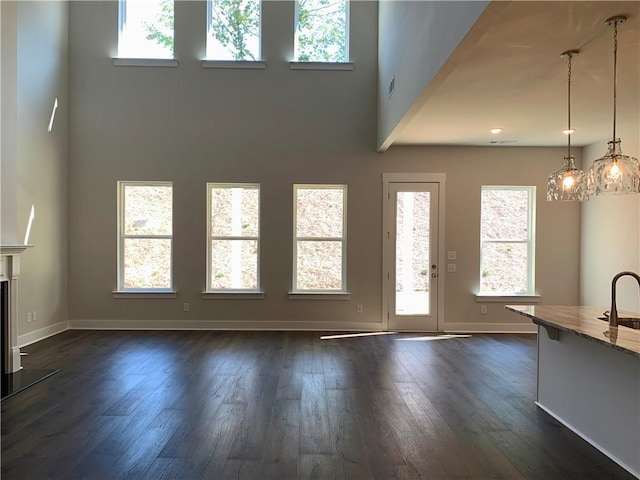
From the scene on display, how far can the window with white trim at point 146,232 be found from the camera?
6586 millimetres

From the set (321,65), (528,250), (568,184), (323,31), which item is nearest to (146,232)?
(321,65)

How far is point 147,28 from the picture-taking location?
6.63 m

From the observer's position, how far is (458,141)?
6223 millimetres

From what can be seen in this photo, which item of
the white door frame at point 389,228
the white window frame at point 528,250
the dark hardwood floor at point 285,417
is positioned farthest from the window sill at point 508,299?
the dark hardwood floor at point 285,417

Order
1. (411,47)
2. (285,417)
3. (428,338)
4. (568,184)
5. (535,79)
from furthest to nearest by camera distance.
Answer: (428,338), (411,47), (535,79), (568,184), (285,417)

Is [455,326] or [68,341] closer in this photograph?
[68,341]

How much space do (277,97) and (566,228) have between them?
4.67 meters

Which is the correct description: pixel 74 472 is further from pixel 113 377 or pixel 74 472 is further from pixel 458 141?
pixel 458 141

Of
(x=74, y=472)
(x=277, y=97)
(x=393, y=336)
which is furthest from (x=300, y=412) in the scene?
(x=277, y=97)

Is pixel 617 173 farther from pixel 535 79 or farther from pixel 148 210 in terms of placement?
pixel 148 210

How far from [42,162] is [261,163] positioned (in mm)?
2862

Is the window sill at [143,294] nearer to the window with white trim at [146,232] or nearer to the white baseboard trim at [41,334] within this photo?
the window with white trim at [146,232]

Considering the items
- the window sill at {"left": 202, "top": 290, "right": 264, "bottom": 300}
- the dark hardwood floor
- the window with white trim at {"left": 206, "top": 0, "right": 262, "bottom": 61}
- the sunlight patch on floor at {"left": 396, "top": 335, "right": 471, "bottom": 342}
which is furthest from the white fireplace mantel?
the sunlight patch on floor at {"left": 396, "top": 335, "right": 471, "bottom": 342}

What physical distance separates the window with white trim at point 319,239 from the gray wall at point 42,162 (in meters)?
3.33
